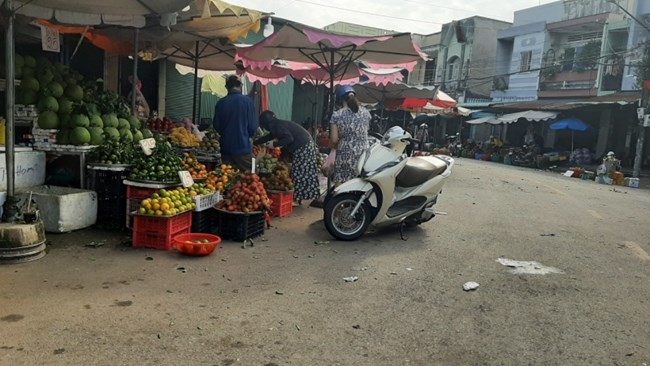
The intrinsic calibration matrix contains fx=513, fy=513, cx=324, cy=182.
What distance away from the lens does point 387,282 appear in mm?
5035

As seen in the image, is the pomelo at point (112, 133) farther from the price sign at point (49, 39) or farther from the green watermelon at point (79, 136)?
the price sign at point (49, 39)

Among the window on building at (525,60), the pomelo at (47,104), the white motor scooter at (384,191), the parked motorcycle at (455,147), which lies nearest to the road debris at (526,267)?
the white motor scooter at (384,191)

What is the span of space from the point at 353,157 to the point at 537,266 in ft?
10.4

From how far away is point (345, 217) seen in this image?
265 inches

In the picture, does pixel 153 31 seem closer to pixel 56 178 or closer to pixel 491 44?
pixel 56 178

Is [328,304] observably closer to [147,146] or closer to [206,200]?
[206,200]

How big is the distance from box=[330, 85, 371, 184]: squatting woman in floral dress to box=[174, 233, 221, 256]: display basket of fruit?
2.81m

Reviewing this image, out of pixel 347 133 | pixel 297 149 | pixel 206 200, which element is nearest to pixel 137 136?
pixel 206 200

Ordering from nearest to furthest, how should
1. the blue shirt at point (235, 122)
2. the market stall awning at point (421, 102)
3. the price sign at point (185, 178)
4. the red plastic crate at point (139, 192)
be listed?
the red plastic crate at point (139, 192) → the price sign at point (185, 178) → the blue shirt at point (235, 122) → the market stall awning at point (421, 102)

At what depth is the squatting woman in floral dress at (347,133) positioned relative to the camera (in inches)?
309

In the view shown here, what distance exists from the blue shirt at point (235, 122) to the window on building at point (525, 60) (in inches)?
1195

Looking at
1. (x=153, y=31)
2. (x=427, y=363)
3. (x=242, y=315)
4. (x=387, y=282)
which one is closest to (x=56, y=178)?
(x=153, y=31)

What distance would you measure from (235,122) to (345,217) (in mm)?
2240

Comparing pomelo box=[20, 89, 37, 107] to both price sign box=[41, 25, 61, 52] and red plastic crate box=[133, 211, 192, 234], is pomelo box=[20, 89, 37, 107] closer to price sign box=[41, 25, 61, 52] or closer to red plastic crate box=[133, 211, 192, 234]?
price sign box=[41, 25, 61, 52]
